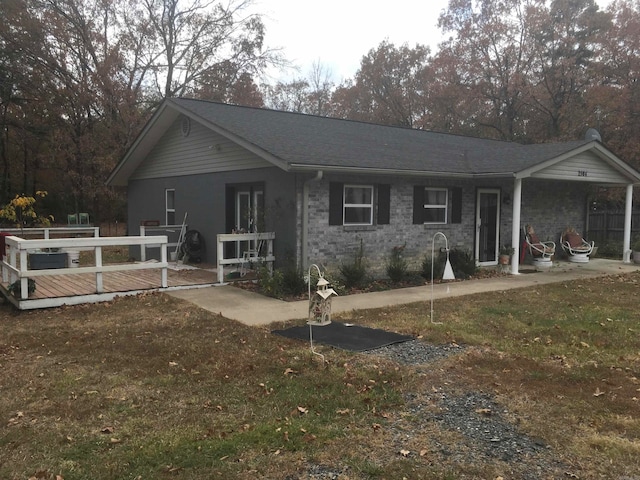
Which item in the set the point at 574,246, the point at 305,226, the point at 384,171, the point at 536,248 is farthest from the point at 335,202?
the point at 574,246

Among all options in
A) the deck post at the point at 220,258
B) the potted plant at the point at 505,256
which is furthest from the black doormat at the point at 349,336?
the potted plant at the point at 505,256

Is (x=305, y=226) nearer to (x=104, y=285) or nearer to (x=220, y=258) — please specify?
(x=220, y=258)

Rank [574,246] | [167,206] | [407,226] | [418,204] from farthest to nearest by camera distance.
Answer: [574,246], [167,206], [418,204], [407,226]

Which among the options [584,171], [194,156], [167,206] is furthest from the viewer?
[167,206]

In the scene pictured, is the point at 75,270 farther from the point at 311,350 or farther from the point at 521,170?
the point at 521,170

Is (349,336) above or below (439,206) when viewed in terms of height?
below

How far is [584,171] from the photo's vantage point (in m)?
14.4

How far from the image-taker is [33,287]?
8711 mm

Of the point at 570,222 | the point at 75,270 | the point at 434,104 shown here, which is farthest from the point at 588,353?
the point at 434,104

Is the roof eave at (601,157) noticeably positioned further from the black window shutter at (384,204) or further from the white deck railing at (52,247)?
the white deck railing at (52,247)

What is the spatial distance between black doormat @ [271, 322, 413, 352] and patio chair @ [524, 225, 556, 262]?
9616 mm

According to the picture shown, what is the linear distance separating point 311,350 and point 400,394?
4.97 feet

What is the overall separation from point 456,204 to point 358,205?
3.29 metres

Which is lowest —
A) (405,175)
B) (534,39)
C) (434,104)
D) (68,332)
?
(68,332)
